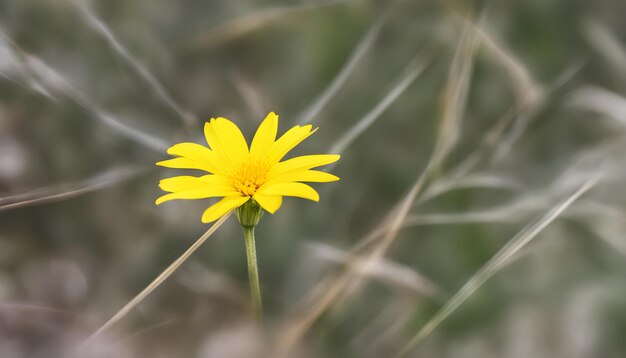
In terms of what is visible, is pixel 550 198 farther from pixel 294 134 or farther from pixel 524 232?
pixel 294 134

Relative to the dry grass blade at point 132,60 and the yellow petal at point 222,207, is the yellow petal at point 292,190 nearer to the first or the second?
the yellow petal at point 222,207

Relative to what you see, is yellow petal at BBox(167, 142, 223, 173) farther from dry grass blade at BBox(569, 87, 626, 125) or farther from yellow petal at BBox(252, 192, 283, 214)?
dry grass blade at BBox(569, 87, 626, 125)

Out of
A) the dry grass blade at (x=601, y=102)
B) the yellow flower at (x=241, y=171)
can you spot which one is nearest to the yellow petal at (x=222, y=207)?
the yellow flower at (x=241, y=171)

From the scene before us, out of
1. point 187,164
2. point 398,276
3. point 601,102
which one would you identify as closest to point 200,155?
point 187,164

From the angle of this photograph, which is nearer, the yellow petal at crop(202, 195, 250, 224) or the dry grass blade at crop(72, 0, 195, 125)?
the yellow petal at crop(202, 195, 250, 224)

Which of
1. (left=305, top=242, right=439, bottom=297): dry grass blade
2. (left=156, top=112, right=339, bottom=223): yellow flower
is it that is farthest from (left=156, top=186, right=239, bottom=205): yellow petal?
(left=305, top=242, right=439, bottom=297): dry grass blade

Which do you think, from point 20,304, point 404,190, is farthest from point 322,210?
point 20,304

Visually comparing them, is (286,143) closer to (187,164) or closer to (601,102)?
(187,164)
